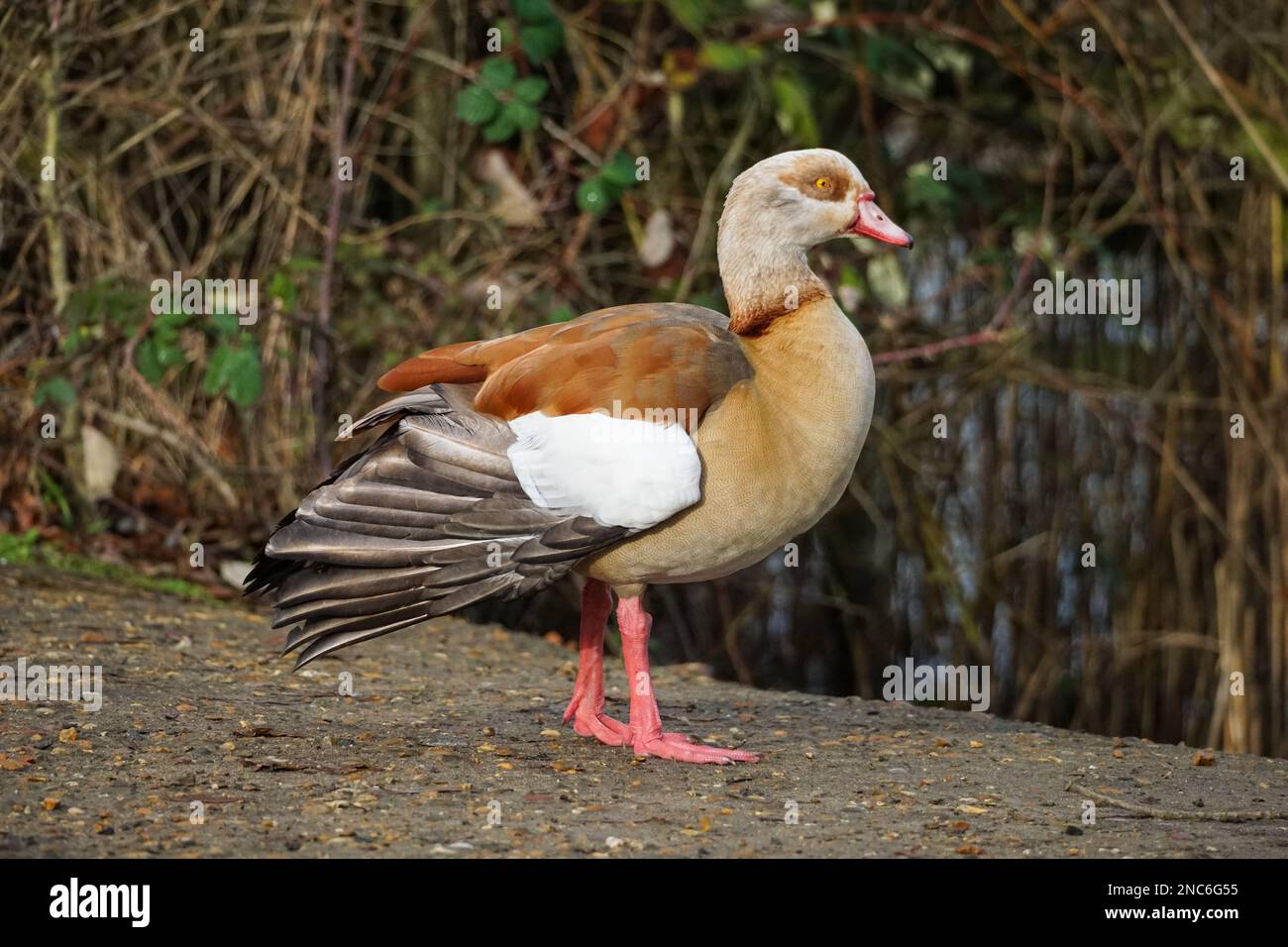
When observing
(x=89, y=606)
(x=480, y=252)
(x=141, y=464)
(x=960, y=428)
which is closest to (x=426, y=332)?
(x=480, y=252)

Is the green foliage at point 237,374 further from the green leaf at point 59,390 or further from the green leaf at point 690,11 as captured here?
the green leaf at point 690,11

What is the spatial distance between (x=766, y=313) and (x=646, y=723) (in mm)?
1221

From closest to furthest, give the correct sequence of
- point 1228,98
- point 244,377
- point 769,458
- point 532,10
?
point 769,458 < point 244,377 < point 532,10 < point 1228,98

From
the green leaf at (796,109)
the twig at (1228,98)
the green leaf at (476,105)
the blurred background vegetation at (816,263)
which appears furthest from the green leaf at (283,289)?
the twig at (1228,98)

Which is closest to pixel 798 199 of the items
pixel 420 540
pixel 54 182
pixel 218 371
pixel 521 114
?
pixel 420 540

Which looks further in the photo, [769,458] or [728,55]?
[728,55]

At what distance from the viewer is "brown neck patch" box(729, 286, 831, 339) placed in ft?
15.3

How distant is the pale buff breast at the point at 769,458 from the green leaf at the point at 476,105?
102 inches

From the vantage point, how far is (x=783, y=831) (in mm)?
3777

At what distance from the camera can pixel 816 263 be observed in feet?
25.1

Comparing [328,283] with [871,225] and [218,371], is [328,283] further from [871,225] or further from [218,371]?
[871,225]

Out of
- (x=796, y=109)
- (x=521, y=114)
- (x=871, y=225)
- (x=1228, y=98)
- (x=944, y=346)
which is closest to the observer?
(x=871, y=225)
